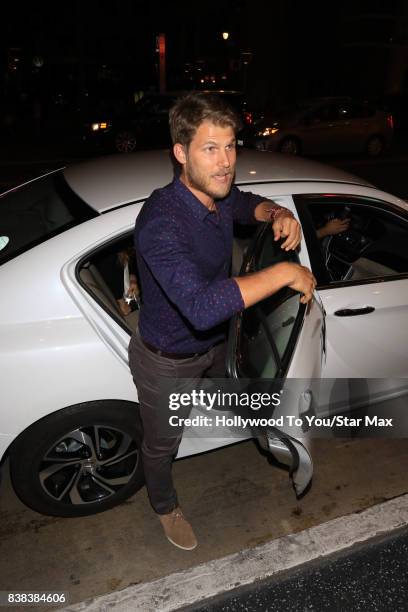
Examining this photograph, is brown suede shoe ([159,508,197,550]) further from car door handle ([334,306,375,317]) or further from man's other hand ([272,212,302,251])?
man's other hand ([272,212,302,251])

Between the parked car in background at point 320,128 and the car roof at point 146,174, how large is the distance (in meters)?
9.33

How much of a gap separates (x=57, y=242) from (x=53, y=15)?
30.7m

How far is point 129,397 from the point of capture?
Result: 221 centimetres

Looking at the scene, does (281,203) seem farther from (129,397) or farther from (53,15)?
(53,15)

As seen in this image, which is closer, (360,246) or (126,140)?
(360,246)

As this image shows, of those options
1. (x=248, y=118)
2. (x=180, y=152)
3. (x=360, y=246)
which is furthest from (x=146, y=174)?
(x=248, y=118)

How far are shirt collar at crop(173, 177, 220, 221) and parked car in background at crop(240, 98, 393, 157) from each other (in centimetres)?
1054

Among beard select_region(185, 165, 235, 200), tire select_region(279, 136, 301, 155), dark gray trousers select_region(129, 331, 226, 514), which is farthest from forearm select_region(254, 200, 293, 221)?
tire select_region(279, 136, 301, 155)

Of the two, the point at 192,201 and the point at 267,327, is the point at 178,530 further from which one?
the point at 192,201

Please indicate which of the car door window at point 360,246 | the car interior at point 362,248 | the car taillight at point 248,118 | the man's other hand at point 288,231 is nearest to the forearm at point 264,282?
the man's other hand at point 288,231

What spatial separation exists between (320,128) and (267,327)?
36.9ft

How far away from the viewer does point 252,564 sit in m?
2.29

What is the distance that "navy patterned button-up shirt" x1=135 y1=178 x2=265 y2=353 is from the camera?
1.55 metres

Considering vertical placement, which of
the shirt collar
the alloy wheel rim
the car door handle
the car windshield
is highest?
the shirt collar
